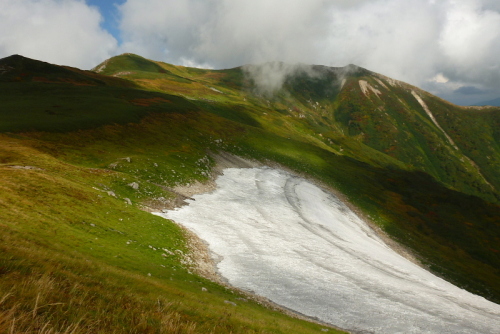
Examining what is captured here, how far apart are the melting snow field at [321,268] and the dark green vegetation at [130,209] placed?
5635mm

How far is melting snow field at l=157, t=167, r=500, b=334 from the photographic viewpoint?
85.8 feet

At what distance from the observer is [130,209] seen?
108 ft

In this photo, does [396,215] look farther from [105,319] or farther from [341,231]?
[105,319]

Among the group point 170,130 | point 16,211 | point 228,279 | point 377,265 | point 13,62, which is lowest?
point 228,279

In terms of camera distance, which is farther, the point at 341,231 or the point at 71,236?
the point at 341,231

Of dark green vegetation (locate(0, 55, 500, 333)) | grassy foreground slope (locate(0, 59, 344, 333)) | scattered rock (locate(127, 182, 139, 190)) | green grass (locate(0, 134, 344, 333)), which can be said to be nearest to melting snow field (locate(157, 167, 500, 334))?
grassy foreground slope (locate(0, 59, 344, 333))

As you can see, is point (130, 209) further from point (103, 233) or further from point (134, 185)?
point (103, 233)

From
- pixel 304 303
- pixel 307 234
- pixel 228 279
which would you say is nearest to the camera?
pixel 304 303

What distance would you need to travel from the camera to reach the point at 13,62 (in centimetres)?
10044

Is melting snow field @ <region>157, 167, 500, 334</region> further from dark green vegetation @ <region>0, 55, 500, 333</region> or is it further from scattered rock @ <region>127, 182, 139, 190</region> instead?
scattered rock @ <region>127, 182, 139, 190</region>

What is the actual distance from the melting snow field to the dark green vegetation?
5635 millimetres

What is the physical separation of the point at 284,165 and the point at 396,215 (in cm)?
3301

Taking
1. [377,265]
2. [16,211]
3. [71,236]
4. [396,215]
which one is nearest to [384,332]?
[377,265]

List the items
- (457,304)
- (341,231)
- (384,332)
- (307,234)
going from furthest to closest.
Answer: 1. (341,231)
2. (307,234)
3. (457,304)
4. (384,332)
